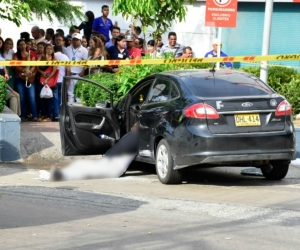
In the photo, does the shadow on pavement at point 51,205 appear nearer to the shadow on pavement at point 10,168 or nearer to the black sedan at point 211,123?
the black sedan at point 211,123

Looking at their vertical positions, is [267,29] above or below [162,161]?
above

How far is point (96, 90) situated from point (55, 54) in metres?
2.26

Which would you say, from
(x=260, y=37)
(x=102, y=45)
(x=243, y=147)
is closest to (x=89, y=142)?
(x=243, y=147)

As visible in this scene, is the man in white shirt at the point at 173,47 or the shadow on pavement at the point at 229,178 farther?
the man in white shirt at the point at 173,47

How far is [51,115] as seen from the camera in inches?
719

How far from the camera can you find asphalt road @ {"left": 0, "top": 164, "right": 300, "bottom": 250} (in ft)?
25.7

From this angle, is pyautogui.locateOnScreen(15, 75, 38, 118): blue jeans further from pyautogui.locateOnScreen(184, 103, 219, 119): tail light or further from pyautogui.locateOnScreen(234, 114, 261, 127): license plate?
pyautogui.locateOnScreen(234, 114, 261, 127): license plate

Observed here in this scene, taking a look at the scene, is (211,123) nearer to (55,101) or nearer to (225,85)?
(225,85)

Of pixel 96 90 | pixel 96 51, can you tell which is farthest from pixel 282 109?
pixel 96 51

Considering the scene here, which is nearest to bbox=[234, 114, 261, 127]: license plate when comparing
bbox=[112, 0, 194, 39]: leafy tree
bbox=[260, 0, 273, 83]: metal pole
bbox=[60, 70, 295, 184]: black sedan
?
bbox=[60, 70, 295, 184]: black sedan

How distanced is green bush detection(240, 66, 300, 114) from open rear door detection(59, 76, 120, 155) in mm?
4959

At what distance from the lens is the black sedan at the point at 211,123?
11.0m

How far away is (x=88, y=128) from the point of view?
12.7 metres

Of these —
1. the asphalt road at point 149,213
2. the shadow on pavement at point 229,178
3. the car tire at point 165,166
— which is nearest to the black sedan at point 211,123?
the car tire at point 165,166
